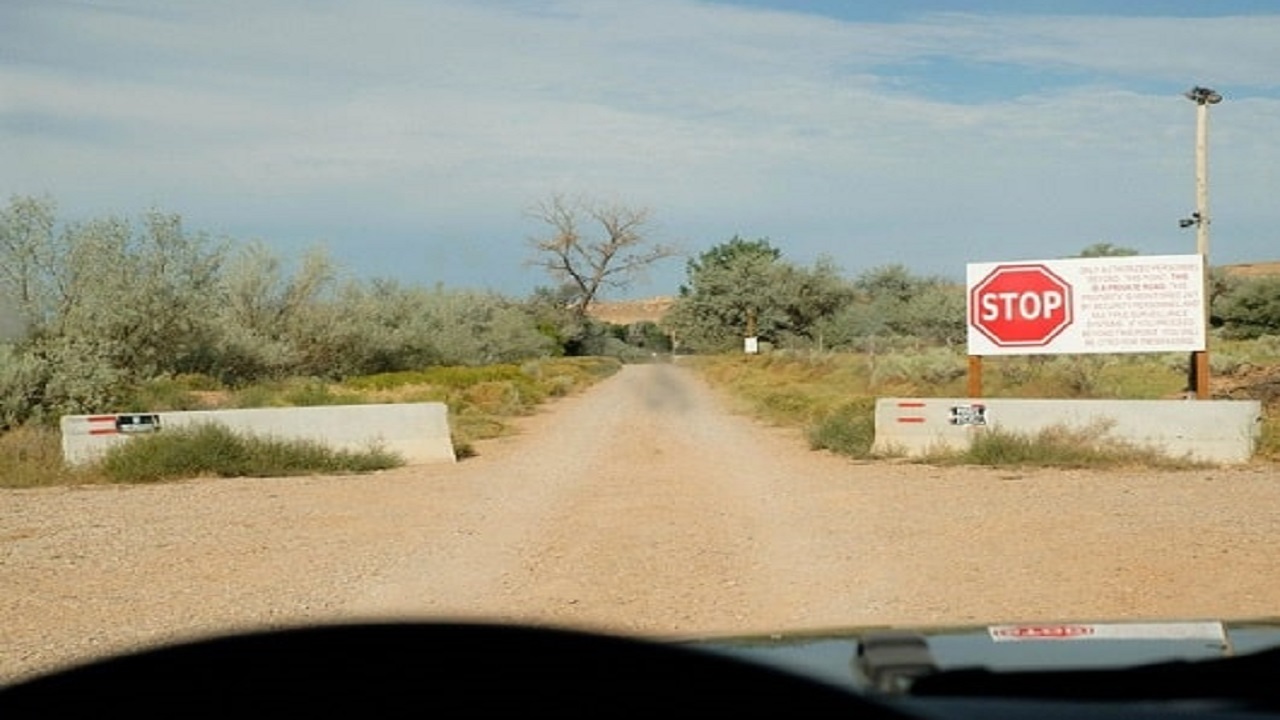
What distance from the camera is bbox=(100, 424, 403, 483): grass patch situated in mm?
22047

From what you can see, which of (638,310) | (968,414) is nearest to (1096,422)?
(968,414)

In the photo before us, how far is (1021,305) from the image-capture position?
2511 centimetres

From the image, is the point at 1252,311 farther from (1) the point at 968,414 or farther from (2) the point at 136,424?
(2) the point at 136,424

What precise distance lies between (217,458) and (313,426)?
154cm

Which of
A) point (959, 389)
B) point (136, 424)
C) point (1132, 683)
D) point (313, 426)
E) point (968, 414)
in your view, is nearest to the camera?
point (1132, 683)

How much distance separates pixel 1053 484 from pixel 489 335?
5138 cm

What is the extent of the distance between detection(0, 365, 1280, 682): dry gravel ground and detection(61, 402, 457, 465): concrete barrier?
1.04m

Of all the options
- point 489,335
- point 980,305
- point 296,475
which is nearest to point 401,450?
point 296,475

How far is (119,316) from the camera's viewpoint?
31.9 meters

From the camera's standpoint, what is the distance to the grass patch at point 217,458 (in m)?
22.0

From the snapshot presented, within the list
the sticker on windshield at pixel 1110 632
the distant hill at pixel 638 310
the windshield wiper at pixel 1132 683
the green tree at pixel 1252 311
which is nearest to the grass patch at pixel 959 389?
the green tree at pixel 1252 311

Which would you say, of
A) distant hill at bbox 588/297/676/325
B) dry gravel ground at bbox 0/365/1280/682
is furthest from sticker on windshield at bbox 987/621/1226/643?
distant hill at bbox 588/297/676/325

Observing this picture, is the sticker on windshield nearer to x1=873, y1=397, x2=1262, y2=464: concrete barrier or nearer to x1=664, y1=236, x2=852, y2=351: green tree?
x1=873, y1=397, x2=1262, y2=464: concrete barrier

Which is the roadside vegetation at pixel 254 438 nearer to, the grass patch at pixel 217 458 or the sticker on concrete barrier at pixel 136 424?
the grass patch at pixel 217 458
